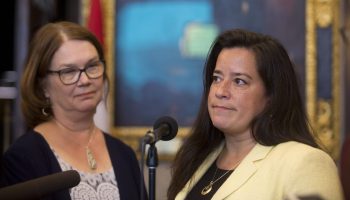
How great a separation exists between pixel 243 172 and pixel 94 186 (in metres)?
0.67

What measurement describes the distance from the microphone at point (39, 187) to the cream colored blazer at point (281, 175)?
0.82 metres

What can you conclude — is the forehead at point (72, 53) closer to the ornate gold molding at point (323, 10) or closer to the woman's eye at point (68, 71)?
the woman's eye at point (68, 71)

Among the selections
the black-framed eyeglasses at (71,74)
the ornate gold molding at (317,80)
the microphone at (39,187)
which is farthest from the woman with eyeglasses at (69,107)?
the ornate gold molding at (317,80)

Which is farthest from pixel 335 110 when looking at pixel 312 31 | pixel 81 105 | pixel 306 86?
pixel 81 105

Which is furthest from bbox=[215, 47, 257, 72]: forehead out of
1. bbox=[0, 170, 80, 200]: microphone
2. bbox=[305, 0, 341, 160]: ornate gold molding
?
bbox=[305, 0, 341, 160]: ornate gold molding

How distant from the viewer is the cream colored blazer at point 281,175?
1897mm

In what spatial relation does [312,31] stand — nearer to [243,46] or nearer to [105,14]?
[105,14]

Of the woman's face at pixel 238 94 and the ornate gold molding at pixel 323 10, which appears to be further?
the ornate gold molding at pixel 323 10

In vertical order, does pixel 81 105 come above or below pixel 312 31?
below

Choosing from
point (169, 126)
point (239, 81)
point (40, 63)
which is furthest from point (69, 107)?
point (239, 81)

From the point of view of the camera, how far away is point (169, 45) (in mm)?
4090

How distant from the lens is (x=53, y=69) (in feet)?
8.18

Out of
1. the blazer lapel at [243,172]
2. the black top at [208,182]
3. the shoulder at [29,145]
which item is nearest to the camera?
the blazer lapel at [243,172]

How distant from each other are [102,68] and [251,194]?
95cm
